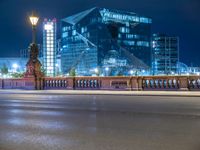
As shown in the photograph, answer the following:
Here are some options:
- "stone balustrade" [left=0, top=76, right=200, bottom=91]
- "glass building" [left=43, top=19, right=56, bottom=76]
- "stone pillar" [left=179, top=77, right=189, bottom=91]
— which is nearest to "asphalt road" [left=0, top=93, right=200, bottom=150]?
"stone pillar" [left=179, top=77, right=189, bottom=91]

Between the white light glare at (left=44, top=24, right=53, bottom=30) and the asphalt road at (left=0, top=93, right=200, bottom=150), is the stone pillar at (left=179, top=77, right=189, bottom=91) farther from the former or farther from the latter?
the white light glare at (left=44, top=24, right=53, bottom=30)

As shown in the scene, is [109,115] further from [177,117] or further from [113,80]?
[113,80]

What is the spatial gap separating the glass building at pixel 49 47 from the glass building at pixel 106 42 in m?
19.7

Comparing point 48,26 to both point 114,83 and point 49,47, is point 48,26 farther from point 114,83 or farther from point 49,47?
point 114,83

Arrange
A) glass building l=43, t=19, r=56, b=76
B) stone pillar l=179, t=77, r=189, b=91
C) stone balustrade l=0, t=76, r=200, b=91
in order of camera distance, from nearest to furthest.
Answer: stone pillar l=179, t=77, r=189, b=91, stone balustrade l=0, t=76, r=200, b=91, glass building l=43, t=19, r=56, b=76

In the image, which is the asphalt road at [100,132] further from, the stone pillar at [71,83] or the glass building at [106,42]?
the glass building at [106,42]

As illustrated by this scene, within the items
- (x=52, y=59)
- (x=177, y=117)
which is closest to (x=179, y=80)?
(x=177, y=117)

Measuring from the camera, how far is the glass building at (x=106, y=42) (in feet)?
493

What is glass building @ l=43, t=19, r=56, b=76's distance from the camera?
18275cm

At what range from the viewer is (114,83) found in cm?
2841

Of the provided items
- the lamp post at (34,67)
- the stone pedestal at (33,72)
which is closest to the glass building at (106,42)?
the stone pedestal at (33,72)

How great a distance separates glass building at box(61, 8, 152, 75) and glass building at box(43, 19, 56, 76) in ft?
64.7

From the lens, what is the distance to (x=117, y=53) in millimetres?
152750

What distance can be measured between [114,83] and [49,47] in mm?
165389
